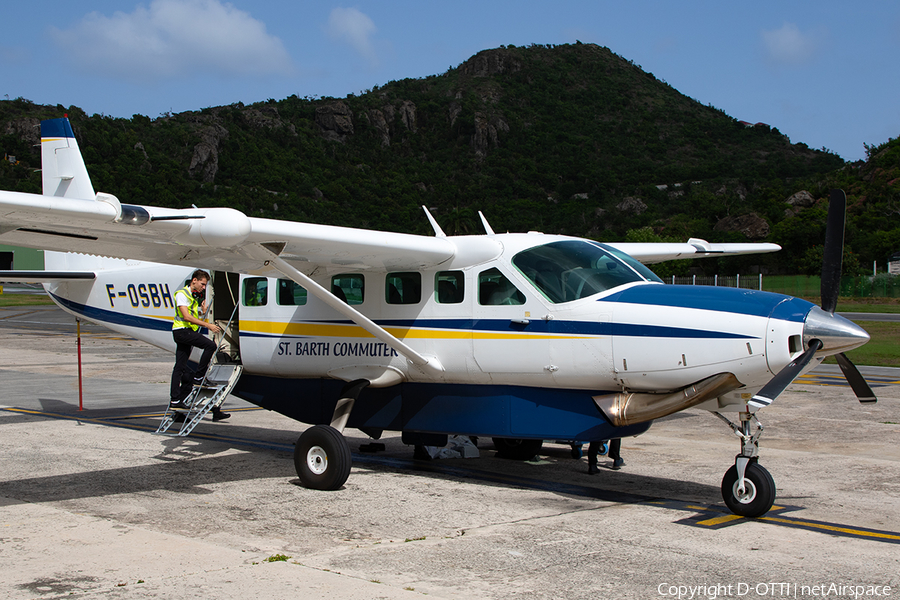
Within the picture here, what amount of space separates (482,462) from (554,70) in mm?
152066

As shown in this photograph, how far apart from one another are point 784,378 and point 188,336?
23.1 feet

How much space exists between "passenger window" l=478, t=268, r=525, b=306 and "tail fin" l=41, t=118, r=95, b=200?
7.42m

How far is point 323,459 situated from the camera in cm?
781

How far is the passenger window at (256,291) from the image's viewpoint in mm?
9406

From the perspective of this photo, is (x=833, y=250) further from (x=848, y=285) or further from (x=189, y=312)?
(x=848, y=285)

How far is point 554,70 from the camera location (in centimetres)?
15238

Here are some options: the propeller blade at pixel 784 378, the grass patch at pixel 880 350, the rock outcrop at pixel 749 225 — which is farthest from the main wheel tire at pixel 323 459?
the rock outcrop at pixel 749 225

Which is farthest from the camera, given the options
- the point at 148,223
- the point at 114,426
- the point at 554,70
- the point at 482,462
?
the point at 554,70

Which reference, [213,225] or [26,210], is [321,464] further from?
[26,210]

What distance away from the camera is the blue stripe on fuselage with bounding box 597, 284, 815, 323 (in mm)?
6465

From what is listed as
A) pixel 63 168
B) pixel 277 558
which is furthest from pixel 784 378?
pixel 63 168

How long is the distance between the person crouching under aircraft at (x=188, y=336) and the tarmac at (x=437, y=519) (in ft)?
2.63

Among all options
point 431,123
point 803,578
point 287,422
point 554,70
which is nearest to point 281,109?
point 431,123

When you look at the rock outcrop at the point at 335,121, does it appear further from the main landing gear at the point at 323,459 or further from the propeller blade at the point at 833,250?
the propeller blade at the point at 833,250
